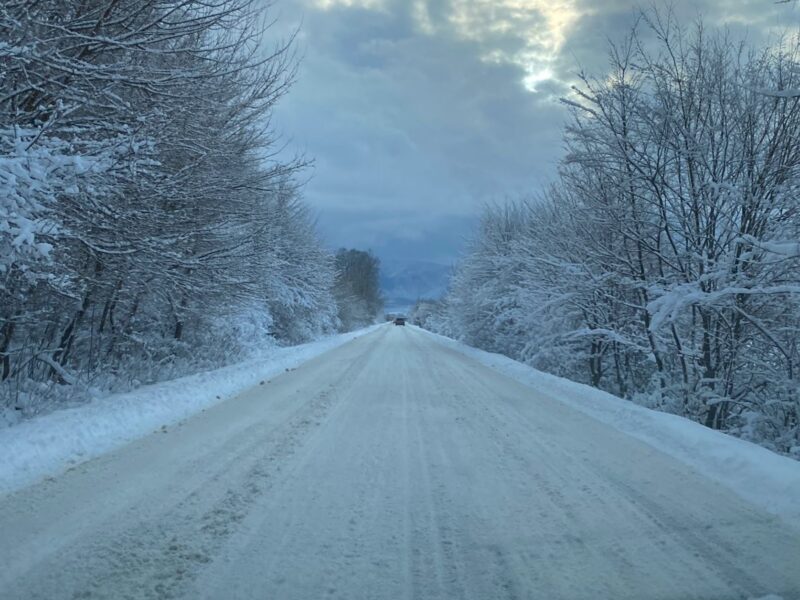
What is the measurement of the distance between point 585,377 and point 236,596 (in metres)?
19.1

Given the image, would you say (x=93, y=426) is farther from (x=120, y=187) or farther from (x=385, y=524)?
(x=385, y=524)

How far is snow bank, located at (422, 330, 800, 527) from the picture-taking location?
193 inches

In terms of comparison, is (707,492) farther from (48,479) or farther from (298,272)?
(298,272)

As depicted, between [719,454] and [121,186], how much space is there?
26.7 feet

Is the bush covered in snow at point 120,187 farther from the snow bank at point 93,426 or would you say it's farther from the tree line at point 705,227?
the tree line at point 705,227

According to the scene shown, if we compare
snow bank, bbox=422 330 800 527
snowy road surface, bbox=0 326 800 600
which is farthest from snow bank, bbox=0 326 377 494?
snow bank, bbox=422 330 800 527

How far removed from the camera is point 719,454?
6.24m

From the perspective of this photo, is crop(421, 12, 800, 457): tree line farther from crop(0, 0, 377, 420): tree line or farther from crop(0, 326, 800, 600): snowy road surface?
crop(0, 0, 377, 420): tree line

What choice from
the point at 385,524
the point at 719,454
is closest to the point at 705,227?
the point at 719,454

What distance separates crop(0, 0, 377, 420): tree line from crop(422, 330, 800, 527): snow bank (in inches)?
281

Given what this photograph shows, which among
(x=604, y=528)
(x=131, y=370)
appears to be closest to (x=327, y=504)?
(x=604, y=528)

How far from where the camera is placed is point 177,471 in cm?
542

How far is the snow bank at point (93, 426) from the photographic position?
5422mm

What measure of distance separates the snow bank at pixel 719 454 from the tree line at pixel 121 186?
714cm
